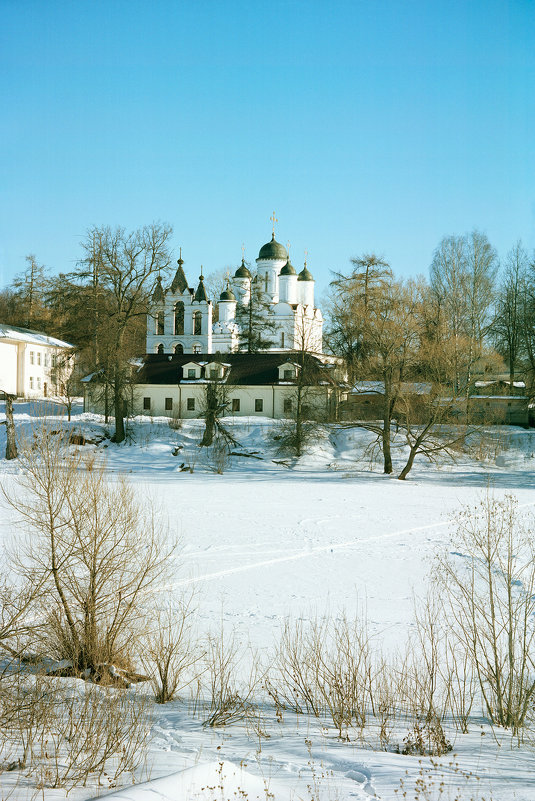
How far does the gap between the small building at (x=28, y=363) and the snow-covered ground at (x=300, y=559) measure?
11.7 ft

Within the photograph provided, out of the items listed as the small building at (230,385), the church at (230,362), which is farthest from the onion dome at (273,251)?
the small building at (230,385)

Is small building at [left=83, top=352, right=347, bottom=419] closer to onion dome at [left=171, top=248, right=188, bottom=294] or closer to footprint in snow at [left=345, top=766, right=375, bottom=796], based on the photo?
onion dome at [left=171, top=248, right=188, bottom=294]

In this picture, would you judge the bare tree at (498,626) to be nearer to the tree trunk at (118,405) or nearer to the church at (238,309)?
the tree trunk at (118,405)

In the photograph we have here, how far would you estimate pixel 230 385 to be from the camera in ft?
153

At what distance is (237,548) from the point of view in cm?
2069

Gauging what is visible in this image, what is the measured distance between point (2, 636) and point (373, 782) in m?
4.18

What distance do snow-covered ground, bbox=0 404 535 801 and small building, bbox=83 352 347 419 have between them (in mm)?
2357

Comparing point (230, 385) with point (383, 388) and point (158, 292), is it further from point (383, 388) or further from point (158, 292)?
point (383, 388)

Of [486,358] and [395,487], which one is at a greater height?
[486,358]

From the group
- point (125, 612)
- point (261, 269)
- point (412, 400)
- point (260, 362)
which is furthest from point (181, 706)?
point (261, 269)

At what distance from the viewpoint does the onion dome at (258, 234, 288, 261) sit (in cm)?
7512

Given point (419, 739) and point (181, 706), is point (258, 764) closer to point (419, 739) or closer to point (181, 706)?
point (419, 739)

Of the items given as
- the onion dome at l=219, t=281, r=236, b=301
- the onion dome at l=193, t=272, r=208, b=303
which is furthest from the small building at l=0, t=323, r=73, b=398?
the onion dome at l=219, t=281, r=236, b=301

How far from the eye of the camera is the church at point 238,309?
63.9 meters
